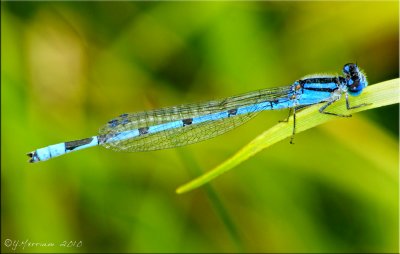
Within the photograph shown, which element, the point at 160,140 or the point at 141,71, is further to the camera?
the point at 141,71

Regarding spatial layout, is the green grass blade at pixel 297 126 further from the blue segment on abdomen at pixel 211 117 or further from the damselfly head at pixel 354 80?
the blue segment on abdomen at pixel 211 117

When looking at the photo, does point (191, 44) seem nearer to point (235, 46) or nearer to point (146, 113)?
point (235, 46)

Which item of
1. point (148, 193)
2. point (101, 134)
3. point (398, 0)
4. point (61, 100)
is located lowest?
point (148, 193)

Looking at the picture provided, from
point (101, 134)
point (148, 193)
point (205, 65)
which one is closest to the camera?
point (101, 134)

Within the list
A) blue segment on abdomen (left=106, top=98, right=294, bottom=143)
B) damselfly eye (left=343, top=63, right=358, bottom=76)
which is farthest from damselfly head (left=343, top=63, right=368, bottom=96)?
blue segment on abdomen (left=106, top=98, right=294, bottom=143)

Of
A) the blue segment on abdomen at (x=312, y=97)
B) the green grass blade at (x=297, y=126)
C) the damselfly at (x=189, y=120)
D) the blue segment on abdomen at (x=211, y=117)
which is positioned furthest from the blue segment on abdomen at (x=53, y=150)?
the blue segment on abdomen at (x=312, y=97)

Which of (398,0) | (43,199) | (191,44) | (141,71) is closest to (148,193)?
(43,199)

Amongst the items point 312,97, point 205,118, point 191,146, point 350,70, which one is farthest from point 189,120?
point 350,70
